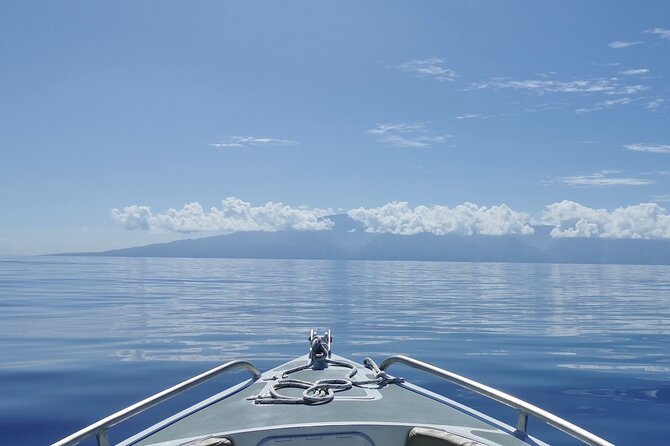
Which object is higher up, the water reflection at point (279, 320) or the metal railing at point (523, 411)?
the metal railing at point (523, 411)

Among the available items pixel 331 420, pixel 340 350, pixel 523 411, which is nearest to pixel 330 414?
pixel 331 420

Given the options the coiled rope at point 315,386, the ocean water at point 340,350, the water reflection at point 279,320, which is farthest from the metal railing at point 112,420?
the water reflection at point 279,320

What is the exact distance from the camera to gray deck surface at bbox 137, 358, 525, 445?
13.9 ft

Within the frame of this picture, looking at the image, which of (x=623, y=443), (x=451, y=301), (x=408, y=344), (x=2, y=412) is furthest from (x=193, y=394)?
(x=451, y=301)

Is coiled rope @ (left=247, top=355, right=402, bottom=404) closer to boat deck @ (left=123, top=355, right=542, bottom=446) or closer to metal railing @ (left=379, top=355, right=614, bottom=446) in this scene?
boat deck @ (left=123, top=355, right=542, bottom=446)

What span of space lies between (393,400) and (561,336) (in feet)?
41.8

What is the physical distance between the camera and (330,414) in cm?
442

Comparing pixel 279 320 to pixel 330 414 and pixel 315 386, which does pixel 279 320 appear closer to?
pixel 315 386

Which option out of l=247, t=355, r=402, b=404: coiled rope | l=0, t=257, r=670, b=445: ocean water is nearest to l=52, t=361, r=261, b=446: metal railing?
l=247, t=355, r=402, b=404: coiled rope

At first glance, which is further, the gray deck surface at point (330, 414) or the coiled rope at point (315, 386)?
the coiled rope at point (315, 386)

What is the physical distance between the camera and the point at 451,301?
2816 centimetres

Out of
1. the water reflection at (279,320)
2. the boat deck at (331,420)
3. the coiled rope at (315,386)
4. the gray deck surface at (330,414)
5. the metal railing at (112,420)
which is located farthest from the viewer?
the water reflection at (279,320)

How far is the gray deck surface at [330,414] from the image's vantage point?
167 inches

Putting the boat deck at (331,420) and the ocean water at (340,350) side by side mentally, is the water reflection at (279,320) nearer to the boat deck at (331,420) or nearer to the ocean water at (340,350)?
the ocean water at (340,350)
